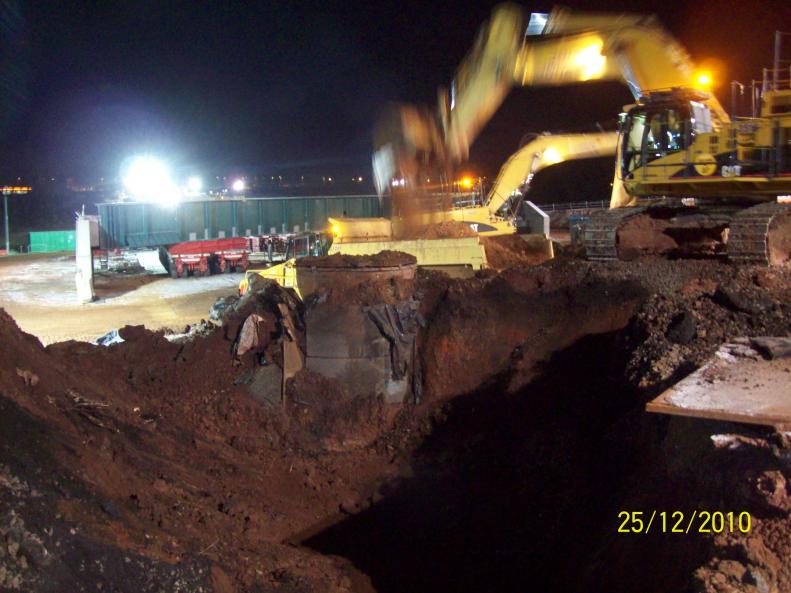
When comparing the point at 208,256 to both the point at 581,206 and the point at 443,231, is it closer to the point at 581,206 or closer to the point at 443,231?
the point at 443,231

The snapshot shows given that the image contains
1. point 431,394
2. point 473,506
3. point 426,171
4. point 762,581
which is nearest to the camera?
point 762,581

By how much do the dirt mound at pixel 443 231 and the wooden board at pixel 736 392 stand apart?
891 cm

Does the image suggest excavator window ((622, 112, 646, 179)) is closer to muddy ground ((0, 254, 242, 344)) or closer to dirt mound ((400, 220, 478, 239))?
dirt mound ((400, 220, 478, 239))

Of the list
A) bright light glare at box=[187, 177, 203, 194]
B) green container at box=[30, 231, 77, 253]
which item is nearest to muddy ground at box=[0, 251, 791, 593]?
bright light glare at box=[187, 177, 203, 194]

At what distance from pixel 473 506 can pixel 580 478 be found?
1.22m

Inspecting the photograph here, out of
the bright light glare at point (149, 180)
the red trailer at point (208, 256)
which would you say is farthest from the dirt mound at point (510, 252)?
the bright light glare at point (149, 180)

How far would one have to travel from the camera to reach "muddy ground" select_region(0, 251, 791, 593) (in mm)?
4059

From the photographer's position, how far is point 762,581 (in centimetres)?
335

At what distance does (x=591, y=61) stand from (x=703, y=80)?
1773 mm

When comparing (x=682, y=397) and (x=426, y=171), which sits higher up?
(x=426, y=171)

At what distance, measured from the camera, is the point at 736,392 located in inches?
167

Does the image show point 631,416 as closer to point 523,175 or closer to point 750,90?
point 750,90

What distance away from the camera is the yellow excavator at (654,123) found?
9930 millimetres

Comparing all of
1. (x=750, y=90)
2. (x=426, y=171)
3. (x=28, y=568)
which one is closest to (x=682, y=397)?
(x=28, y=568)
